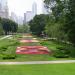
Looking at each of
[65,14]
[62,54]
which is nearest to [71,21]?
[65,14]

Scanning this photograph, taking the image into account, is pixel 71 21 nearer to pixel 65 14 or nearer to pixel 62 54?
pixel 65 14

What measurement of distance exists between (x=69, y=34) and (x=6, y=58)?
42.0 feet

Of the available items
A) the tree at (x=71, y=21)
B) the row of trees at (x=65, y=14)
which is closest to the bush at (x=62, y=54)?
the tree at (x=71, y=21)

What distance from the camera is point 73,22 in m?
38.8

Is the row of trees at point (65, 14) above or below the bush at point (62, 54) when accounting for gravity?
above

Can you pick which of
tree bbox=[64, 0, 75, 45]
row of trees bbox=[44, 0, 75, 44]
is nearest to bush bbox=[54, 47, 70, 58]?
tree bbox=[64, 0, 75, 45]

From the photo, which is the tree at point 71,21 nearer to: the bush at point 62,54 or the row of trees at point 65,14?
the row of trees at point 65,14

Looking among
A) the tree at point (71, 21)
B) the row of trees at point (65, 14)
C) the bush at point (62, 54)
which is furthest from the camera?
the row of trees at point (65, 14)

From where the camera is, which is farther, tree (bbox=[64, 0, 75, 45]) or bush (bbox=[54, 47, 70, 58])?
tree (bbox=[64, 0, 75, 45])

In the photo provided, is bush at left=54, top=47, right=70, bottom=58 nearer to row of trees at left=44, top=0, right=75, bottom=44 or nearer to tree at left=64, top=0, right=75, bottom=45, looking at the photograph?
tree at left=64, top=0, right=75, bottom=45

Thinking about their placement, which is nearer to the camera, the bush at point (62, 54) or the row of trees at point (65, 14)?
the bush at point (62, 54)

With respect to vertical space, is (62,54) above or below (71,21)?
below

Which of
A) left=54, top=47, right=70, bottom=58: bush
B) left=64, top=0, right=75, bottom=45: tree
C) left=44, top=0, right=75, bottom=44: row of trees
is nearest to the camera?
left=54, top=47, right=70, bottom=58: bush

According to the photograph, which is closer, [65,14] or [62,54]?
[62,54]
